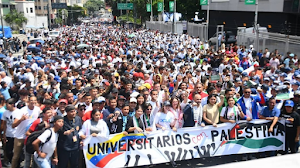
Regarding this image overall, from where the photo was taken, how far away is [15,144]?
605 centimetres

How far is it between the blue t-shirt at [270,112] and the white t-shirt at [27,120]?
15.1 ft

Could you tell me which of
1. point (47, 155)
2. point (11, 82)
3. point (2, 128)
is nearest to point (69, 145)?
point (47, 155)

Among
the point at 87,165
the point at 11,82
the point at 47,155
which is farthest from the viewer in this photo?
the point at 11,82

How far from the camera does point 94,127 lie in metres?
5.67

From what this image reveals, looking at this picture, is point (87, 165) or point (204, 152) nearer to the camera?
point (87, 165)

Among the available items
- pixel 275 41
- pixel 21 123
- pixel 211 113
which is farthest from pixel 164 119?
pixel 275 41

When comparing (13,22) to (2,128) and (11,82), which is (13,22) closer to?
(11,82)

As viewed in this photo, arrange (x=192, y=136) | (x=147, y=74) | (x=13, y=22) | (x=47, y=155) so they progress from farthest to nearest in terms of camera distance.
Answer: (x=13, y=22) → (x=147, y=74) → (x=192, y=136) → (x=47, y=155)

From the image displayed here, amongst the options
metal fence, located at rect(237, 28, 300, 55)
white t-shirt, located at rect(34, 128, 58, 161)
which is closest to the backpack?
white t-shirt, located at rect(34, 128, 58, 161)

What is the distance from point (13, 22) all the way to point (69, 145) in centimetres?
7103

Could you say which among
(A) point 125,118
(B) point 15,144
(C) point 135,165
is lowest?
(C) point 135,165

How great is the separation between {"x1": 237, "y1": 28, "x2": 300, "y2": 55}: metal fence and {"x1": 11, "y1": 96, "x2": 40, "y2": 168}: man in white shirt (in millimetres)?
14388

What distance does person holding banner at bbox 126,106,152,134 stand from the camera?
19.5 ft

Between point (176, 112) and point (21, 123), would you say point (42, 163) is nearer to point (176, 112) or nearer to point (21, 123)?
point (21, 123)
